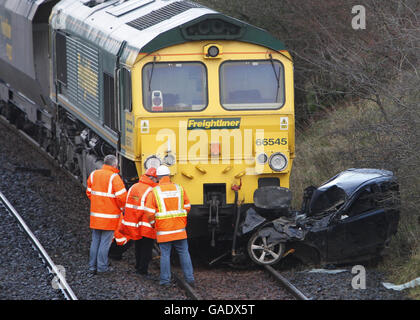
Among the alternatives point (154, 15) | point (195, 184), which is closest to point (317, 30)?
point (154, 15)

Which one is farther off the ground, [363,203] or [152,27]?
[152,27]

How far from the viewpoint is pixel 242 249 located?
11.0 meters

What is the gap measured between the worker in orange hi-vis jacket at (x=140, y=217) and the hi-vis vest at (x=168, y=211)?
0.22 metres

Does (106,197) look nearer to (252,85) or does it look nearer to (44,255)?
(44,255)

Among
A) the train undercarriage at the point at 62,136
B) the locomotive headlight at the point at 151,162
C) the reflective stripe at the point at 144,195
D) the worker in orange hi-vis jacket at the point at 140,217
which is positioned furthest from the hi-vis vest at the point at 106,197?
the train undercarriage at the point at 62,136

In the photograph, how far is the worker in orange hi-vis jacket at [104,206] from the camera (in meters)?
10.2

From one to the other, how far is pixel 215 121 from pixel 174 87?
0.70 m

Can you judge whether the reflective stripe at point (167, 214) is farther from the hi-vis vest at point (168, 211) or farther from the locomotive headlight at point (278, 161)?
the locomotive headlight at point (278, 161)

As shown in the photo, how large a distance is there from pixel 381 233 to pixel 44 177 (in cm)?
768

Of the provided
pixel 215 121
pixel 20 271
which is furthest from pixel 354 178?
pixel 20 271

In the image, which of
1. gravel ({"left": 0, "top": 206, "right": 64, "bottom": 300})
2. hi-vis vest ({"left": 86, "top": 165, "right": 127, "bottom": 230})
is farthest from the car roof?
gravel ({"left": 0, "top": 206, "right": 64, "bottom": 300})

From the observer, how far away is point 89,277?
10.2 metres

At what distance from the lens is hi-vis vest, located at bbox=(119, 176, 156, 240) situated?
9.96 metres

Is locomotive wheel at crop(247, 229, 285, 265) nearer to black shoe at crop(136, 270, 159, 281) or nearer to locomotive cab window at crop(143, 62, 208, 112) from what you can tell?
black shoe at crop(136, 270, 159, 281)
